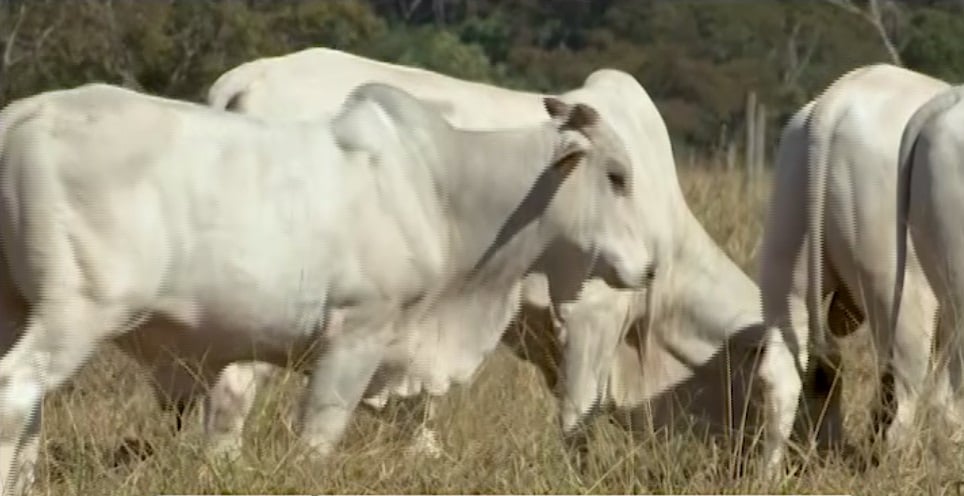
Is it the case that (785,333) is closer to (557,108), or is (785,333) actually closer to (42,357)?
(557,108)

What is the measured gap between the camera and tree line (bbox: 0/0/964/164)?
13938 mm

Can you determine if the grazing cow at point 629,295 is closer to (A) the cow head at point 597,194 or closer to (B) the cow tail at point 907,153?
(A) the cow head at point 597,194

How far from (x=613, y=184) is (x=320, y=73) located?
1.14 meters

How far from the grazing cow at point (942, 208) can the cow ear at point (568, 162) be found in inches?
33.2

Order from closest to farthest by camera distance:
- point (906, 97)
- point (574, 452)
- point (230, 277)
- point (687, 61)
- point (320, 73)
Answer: point (230, 277), point (574, 452), point (906, 97), point (320, 73), point (687, 61)

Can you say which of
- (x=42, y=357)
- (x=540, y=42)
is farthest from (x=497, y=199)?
(x=540, y=42)

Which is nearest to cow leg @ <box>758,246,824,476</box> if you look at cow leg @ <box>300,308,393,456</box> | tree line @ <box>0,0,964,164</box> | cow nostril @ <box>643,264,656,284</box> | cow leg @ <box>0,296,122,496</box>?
cow nostril @ <box>643,264,656,284</box>

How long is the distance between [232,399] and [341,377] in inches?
21.6

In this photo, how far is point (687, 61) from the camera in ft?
86.0

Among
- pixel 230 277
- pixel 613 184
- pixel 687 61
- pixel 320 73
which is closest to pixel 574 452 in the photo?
pixel 613 184

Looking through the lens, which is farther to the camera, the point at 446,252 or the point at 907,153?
the point at 907,153

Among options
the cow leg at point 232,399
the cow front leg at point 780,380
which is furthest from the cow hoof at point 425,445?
the cow front leg at point 780,380

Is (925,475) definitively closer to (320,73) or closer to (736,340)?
(736,340)

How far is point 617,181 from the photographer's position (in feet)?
18.5
